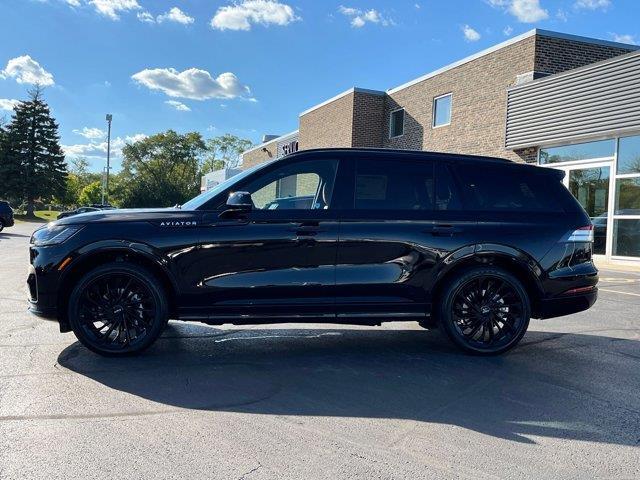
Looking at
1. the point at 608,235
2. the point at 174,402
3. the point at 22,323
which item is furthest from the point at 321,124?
the point at 174,402

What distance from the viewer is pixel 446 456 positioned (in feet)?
10.7

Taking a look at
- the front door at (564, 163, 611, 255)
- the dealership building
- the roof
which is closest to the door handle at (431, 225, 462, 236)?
the roof

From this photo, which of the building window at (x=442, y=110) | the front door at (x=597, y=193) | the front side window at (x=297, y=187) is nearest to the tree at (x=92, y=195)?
the building window at (x=442, y=110)

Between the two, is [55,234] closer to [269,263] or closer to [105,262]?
[105,262]

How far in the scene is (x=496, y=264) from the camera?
5469mm

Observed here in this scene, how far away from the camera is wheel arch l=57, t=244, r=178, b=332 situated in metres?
4.89

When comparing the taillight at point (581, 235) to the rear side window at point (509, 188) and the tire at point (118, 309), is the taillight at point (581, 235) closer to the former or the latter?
the rear side window at point (509, 188)

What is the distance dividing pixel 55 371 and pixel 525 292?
436cm

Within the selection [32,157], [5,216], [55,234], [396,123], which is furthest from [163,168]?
[55,234]

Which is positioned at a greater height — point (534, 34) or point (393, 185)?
point (534, 34)

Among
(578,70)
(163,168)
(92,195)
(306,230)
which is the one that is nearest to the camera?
(306,230)

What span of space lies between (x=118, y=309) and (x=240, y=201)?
1.50 metres

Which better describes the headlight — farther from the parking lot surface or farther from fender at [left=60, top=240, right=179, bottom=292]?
the parking lot surface

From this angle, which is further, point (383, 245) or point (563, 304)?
point (563, 304)
